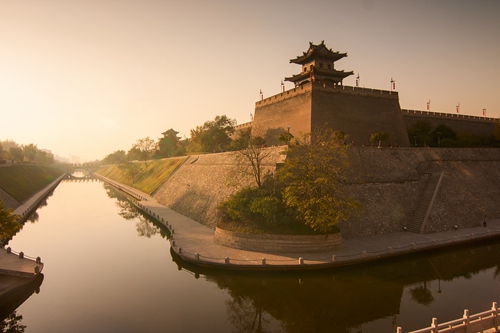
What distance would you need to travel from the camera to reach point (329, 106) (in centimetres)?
3606

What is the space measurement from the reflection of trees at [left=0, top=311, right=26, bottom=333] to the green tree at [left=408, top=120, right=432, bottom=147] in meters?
45.3

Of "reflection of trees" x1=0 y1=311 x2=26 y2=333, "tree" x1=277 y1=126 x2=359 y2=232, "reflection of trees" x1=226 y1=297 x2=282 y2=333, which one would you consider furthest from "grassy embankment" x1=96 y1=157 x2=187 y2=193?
"reflection of trees" x1=226 y1=297 x2=282 y2=333

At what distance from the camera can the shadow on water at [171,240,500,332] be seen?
43.6ft

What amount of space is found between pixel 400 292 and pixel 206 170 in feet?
94.6

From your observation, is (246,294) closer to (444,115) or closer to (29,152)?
(444,115)

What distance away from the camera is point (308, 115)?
1394 inches

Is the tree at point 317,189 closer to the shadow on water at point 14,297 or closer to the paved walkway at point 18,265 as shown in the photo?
the shadow on water at point 14,297

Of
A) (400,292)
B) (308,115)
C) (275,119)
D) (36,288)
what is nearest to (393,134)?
(308,115)

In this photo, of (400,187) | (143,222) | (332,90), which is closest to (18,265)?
(143,222)

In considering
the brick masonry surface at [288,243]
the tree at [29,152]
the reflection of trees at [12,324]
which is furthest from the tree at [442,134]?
the tree at [29,152]

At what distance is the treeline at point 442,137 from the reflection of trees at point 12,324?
44897mm

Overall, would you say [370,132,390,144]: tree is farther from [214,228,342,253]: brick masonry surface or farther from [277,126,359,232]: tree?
[214,228,342,253]: brick masonry surface

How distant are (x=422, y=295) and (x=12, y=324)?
1990cm

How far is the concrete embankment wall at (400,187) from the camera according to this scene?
26.0m
